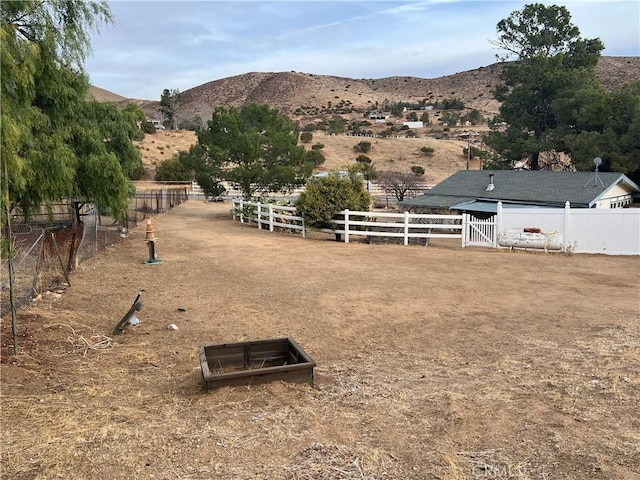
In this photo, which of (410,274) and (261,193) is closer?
(410,274)

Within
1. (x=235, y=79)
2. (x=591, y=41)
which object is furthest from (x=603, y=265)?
(x=235, y=79)

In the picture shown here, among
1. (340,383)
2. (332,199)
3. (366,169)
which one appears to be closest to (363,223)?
(332,199)

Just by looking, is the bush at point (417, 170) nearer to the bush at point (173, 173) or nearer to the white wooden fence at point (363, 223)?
the bush at point (173, 173)

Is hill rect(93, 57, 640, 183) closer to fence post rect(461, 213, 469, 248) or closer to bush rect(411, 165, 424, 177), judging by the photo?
bush rect(411, 165, 424, 177)

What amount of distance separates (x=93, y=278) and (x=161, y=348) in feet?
17.9

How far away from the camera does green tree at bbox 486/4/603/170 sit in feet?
119

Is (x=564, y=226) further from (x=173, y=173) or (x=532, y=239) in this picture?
(x=173, y=173)

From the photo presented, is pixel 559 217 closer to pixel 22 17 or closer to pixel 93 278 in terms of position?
pixel 93 278

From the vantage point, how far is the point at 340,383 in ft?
19.4

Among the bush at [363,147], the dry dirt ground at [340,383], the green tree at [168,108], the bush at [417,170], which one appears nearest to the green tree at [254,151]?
the dry dirt ground at [340,383]

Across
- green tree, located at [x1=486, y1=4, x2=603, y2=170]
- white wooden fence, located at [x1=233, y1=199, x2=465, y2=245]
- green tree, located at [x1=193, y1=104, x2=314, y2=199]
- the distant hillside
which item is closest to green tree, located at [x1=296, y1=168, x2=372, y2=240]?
white wooden fence, located at [x1=233, y1=199, x2=465, y2=245]

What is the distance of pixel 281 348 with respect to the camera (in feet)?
21.7
